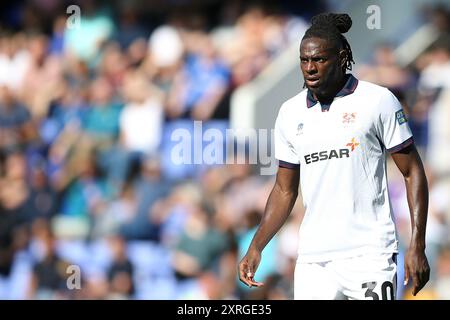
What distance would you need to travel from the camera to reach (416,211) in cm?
490

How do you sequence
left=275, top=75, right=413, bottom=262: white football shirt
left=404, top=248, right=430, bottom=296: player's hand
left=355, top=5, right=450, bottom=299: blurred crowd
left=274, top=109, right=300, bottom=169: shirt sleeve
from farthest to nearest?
1. left=355, top=5, right=450, bottom=299: blurred crowd
2. left=274, top=109, right=300, bottom=169: shirt sleeve
3. left=275, top=75, right=413, bottom=262: white football shirt
4. left=404, top=248, right=430, bottom=296: player's hand

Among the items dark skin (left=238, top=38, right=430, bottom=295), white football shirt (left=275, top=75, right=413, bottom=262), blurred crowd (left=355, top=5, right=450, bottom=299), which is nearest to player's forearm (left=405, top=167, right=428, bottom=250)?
dark skin (left=238, top=38, right=430, bottom=295)

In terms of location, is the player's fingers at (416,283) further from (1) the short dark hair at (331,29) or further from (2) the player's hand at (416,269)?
(1) the short dark hair at (331,29)

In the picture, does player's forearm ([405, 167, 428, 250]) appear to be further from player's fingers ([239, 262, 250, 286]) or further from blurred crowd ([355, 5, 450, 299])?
blurred crowd ([355, 5, 450, 299])

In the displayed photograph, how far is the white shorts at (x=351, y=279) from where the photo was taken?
194 inches

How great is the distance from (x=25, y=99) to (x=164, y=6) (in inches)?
80.4

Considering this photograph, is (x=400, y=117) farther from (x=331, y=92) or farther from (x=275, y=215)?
(x=275, y=215)

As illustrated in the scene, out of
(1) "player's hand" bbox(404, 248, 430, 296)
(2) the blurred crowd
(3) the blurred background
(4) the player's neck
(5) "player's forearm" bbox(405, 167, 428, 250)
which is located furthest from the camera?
(3) the blurred background

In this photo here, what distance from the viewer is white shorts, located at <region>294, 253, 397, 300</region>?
492 centimetres

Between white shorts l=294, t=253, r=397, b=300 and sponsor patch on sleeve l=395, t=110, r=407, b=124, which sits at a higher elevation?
sponsor patch on sleeve l=395, t=110, r=407, b=124

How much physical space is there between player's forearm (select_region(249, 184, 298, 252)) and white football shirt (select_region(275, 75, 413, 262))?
23 centimetres
